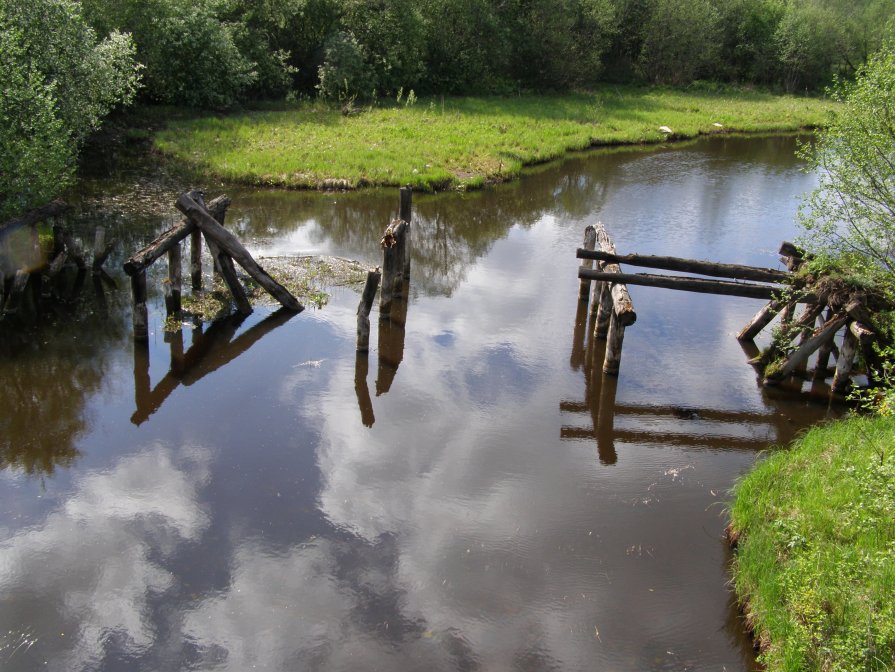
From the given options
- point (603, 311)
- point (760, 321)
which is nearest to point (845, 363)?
point (760, 321)

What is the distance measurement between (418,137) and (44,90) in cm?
1616

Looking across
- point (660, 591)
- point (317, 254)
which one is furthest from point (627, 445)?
point (317, 254)

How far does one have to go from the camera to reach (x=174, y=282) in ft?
51.7

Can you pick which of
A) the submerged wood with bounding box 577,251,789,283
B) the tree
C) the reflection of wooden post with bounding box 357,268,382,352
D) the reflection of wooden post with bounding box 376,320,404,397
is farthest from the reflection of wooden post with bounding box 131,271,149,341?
the tree

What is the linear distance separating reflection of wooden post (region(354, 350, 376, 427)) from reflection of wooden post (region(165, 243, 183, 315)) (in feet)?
14.2

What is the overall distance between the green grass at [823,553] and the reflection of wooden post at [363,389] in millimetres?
6035

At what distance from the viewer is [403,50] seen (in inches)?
1526

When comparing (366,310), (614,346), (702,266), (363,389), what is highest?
(702,266)

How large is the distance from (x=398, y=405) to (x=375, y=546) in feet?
12.5

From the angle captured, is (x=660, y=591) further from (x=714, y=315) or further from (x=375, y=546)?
(x=714, y=315)

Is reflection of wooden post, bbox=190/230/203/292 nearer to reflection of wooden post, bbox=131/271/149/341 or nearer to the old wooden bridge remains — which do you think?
reflection of wooden post, bbox=131/271/149/341

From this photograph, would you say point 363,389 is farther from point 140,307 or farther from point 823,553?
point 823,553

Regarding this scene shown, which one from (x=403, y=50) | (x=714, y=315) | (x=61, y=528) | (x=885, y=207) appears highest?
(x=403, y=50)

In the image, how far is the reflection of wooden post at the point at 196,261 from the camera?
1672 cm
